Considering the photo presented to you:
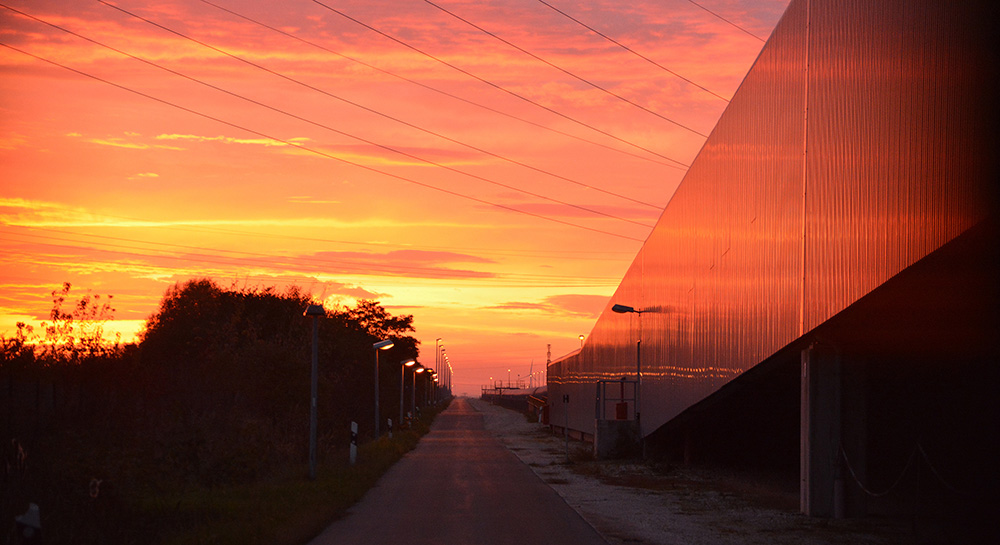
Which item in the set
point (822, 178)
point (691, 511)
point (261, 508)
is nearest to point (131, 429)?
point (261, 508)

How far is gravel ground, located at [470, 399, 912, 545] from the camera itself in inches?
575

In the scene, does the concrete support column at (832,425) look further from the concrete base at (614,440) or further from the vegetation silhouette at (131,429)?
the concrete base at (614,440)

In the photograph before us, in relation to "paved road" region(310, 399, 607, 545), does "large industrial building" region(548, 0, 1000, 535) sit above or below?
above

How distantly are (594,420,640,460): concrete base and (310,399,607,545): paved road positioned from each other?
5727 mm

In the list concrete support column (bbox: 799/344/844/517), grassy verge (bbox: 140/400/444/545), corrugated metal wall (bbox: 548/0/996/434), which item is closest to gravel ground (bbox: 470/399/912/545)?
concrete support column (bbox: 799/344/844/517)

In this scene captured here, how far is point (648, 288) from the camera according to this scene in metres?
34.2

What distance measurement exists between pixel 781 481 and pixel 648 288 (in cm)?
1064

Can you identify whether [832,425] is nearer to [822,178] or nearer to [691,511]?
[691,511]

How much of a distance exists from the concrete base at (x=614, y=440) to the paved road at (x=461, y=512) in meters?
5.73

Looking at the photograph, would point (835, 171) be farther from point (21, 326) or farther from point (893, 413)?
point (21, 326)

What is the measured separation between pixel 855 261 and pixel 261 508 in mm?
10389

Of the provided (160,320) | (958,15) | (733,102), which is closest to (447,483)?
(733,102)

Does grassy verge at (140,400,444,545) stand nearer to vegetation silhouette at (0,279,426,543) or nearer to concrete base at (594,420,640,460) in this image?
vegetation silhouette at (0,279,426,543)

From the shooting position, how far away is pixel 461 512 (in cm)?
1756
